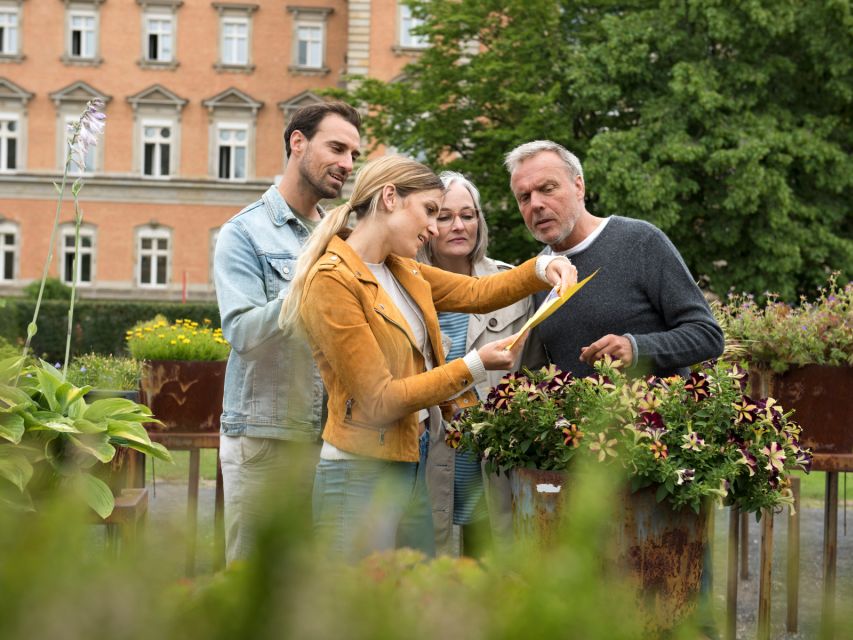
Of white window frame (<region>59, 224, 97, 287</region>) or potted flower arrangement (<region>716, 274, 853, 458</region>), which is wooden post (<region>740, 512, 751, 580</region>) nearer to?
potted flower arrangement (<region>716, 274, 853, 458</region>)

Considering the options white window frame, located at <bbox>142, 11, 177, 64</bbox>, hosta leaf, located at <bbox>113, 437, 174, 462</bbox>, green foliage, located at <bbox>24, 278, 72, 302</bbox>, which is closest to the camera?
hosta leaf, located at <bbox>113, 437, 174, 462</bbox>

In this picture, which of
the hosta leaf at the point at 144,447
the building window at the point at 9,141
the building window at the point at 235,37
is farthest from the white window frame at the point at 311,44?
the hosta leaf at the point at 144,447

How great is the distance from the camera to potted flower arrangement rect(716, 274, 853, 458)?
400 centimetres

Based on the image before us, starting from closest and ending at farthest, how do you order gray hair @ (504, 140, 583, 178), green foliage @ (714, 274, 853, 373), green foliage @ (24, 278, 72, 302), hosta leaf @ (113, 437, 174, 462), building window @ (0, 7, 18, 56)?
hosta leaf @ (113, 437, 174, 462)
gray hair @ (504, 140, 583, 178)
green foliage @ (714, 274, 853, 373)
green foliage @ (24, 278, 72, 302)
building window @ (0, 7, 18, 56)

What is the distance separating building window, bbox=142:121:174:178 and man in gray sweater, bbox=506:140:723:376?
3602 cm

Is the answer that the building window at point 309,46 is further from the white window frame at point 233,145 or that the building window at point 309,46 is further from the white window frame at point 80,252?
the white window frame at point 80,252

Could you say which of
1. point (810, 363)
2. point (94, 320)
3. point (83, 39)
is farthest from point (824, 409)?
point (83, 39)

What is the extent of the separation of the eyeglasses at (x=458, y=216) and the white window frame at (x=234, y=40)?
35483mm

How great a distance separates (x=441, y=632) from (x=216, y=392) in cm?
393

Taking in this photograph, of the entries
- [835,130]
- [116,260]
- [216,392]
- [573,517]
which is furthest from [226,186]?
[573,517]

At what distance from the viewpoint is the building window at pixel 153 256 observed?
37.5m

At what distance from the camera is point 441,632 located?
1.73ft

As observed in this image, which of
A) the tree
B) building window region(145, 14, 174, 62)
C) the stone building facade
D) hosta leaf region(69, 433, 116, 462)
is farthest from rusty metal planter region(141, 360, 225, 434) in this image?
building window region(145, 14, 174, 62)

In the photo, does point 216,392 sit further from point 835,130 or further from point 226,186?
point 226,186
